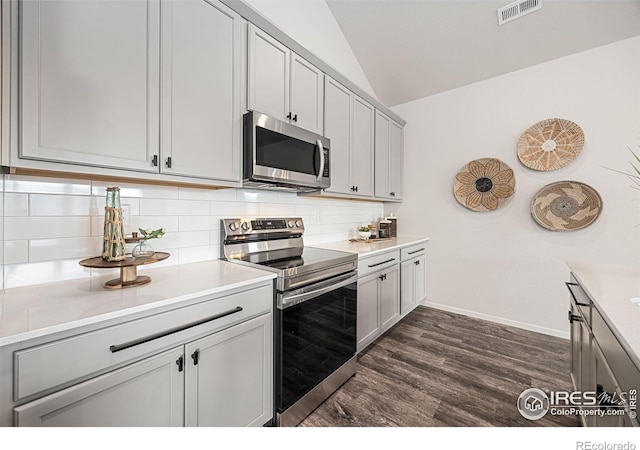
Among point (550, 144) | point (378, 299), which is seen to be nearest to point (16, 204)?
point (378, 299)

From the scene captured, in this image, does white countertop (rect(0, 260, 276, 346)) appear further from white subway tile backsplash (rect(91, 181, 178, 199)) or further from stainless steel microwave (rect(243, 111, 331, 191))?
stainless steel microwave (rect(243, 111, 331, 191))

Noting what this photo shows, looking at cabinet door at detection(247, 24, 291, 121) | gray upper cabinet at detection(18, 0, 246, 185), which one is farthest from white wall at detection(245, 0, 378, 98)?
gray upper cabinet at detection(18, 0, 246, 185)

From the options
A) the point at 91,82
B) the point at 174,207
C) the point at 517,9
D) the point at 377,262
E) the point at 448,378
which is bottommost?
the point at 448,378

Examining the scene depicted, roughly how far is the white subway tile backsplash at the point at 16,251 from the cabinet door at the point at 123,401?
0.70 metres

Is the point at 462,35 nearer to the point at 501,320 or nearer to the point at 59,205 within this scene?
the point at 501,320

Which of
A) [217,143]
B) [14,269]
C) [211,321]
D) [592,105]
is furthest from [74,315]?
[592,105]

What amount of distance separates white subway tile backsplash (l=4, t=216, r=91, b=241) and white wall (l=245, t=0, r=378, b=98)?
78.0 inches

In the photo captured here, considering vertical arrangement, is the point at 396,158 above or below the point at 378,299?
above

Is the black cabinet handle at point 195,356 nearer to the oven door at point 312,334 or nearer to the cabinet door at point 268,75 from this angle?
the oven door at point 312,334

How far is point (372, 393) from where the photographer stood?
6.11 feet

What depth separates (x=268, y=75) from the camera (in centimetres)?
184

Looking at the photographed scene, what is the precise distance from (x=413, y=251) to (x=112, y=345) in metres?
2.82

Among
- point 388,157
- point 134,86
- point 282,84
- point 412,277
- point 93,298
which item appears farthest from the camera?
point 388,157

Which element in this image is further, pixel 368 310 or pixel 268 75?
pixel 368 310
